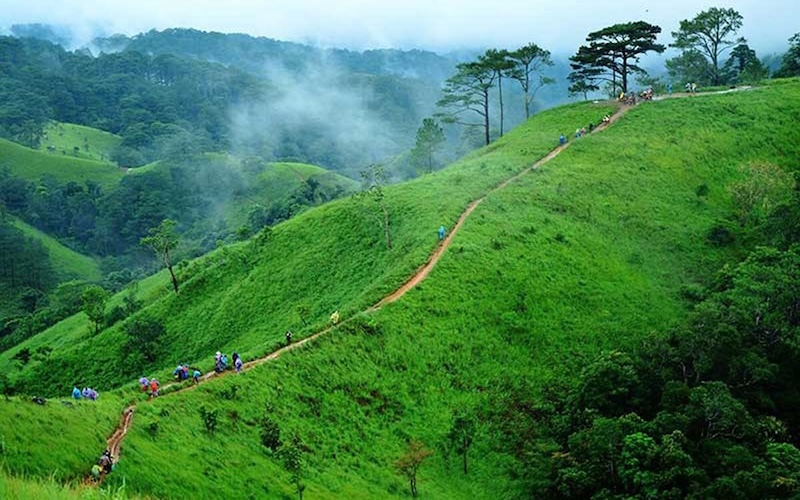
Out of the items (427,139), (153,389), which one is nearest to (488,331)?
(153,389)

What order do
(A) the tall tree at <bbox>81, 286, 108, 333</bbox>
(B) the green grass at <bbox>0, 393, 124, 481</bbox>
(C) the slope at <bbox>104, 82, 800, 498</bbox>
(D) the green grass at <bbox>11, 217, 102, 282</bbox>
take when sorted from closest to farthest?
1. (B) the green grass at <bbox>0, 393, 124, 481</bbox>
2. (C) the slope at <bbox>104, 82, 800, 498</bbox>
3. (A) the tall tree at <bbox>81, 286, 108, 333</bbox>
4. (D) the green grass at <bbox>11, 217, 102, 282</bbox>

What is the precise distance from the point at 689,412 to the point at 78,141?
641 feet

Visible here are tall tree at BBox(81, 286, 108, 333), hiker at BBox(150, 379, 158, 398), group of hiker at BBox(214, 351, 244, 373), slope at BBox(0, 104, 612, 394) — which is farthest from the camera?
tall tree at BBox(81, 286, 108, 333)

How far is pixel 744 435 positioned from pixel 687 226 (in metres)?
27.4

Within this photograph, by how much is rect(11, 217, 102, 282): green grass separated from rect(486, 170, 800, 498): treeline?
104969 mm

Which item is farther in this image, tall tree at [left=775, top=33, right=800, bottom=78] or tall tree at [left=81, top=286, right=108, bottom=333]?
tall tree at [left=775, top=33, right=800, bottom=78]

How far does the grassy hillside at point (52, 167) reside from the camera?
492ft

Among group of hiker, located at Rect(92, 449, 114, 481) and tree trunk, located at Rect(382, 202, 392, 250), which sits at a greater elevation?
tree trunk, located at Rect(382, 202, 392, 250)

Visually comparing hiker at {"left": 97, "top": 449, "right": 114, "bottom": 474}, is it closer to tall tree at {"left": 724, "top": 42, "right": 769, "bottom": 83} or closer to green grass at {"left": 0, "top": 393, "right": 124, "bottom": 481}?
green grass at {"left": 0, "top": 393, "right": 124, "bottom": 481}

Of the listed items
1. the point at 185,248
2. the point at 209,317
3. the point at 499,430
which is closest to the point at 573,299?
the point at 499,430

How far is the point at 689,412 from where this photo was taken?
25188 millimetres

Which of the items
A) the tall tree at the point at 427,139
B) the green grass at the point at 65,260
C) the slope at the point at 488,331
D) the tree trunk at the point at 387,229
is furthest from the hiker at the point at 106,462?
the green grass at the point at 65,260

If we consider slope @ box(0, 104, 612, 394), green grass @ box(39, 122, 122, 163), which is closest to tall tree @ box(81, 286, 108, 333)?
slope @ box(0, 104, 612, 394)

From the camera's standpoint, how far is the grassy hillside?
150 m
